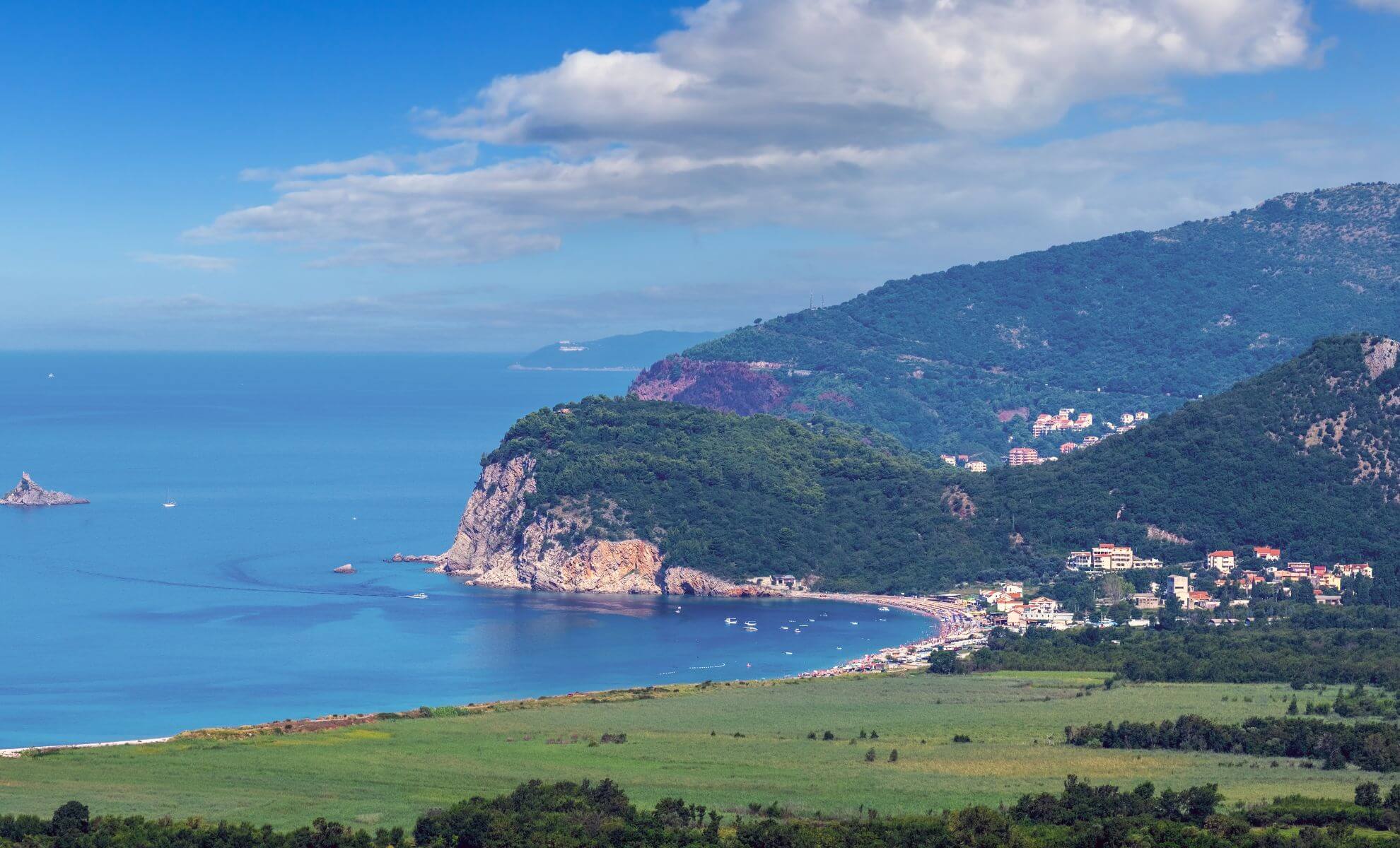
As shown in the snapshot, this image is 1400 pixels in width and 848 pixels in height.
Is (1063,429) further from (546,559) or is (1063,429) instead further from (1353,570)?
(546,559)

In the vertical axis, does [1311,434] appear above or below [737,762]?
above

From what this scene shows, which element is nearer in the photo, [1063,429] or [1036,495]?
[1036,495]

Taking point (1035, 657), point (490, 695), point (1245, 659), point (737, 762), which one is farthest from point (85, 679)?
point (1245, 659)

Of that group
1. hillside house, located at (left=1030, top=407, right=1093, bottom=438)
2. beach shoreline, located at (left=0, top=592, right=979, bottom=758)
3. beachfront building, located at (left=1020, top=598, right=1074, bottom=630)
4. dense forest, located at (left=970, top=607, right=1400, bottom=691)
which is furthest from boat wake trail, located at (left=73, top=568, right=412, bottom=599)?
hillside house, located at (left=1030, top=407, right=1093, bottom=438)

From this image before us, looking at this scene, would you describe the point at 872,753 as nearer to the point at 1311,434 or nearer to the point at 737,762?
the point at 737,762

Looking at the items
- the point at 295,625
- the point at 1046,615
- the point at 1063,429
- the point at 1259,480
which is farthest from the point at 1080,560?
the point at 1063,429

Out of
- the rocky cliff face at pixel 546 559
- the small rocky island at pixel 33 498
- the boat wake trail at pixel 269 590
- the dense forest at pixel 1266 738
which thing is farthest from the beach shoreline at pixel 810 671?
the small rocky island at pixel 33 498

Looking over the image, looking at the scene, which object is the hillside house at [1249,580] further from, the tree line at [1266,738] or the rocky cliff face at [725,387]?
the rocky cliff face at [725,387]
